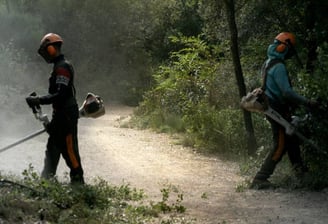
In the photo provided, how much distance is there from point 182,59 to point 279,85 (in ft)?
23.1

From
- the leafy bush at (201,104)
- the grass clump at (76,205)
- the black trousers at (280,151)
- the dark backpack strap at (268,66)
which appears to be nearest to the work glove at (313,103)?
the black trousers at (280,151)

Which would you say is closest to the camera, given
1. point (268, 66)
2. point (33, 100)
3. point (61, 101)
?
point (33, 100)

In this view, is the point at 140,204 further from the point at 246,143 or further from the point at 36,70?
the point at 36,70

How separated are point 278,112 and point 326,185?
1.21m

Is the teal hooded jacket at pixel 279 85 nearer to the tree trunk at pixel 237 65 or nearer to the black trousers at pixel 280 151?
the black trousers at pixel 280 151

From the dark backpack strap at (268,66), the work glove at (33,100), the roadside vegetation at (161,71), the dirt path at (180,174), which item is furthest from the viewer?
the dark backpack strap at (268,66)

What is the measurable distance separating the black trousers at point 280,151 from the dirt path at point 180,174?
1.13 ft

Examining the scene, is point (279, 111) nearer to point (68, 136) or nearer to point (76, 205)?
point (68, 136)

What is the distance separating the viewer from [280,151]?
9.04 meters

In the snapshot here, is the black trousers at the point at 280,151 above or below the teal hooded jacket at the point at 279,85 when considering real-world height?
below

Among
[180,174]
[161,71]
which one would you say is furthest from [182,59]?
[180,174]

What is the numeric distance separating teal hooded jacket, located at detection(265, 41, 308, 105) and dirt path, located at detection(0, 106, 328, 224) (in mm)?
1267

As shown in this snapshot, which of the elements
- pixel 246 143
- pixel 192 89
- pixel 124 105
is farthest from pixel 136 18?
pixel 246 143

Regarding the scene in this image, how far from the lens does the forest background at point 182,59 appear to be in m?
11.2
